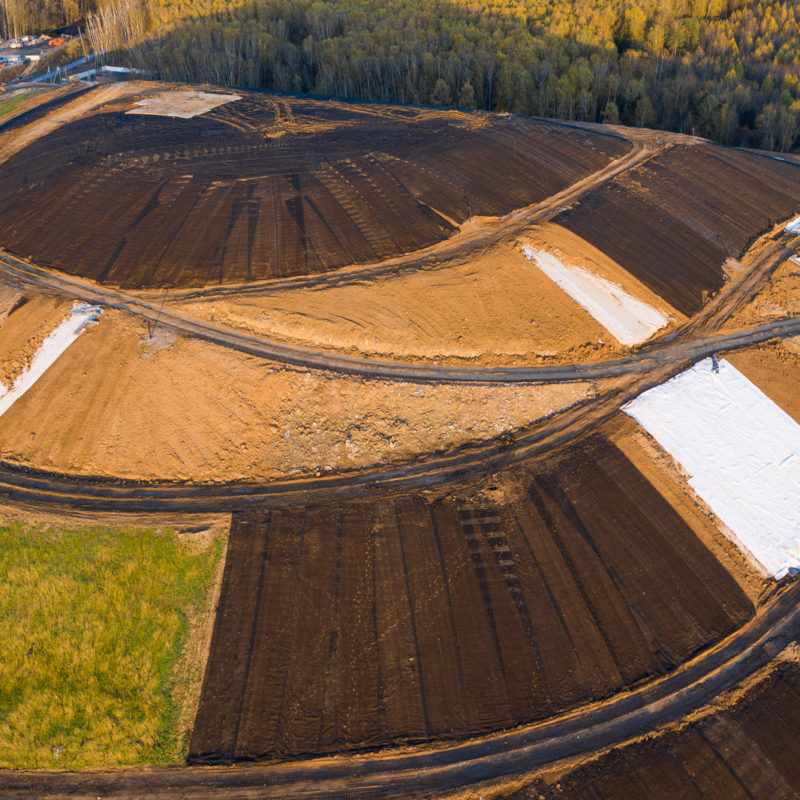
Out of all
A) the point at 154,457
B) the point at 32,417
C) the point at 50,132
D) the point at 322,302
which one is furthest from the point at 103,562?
the point at 50,132

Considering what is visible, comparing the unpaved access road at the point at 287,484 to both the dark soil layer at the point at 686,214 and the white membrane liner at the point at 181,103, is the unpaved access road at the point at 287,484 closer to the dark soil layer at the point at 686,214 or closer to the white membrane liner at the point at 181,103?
the dark soil layer at the point at 686,214

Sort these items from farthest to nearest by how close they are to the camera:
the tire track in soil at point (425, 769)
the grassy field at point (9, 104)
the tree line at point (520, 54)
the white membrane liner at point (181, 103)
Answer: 1. the grassy field at point (9, 104)
2. the tree line at point (520, 54)
3. the white membrane liner at point (181, 103)
4. the tire track in soil at point (425, 769)

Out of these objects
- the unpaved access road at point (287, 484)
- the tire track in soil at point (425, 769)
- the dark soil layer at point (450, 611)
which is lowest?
the tire track in soil at point (425, 769)

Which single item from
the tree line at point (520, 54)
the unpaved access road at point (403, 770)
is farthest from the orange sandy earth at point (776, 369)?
the tree line at point (520, 54)

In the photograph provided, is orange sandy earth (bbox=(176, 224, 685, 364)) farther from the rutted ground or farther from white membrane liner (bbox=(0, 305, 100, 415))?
the rutted ground

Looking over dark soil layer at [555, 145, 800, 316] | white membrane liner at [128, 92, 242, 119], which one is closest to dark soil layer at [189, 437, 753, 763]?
dark soil layer at [555, 145, 800, 316]
